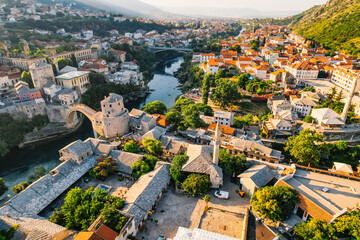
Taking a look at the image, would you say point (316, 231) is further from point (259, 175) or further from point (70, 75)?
point (70, 75)

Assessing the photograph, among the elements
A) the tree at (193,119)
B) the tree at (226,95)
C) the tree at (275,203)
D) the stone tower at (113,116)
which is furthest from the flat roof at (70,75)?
the tree at (275,203)

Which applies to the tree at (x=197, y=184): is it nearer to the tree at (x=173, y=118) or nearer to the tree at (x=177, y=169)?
the tree at (x=177, y=169)

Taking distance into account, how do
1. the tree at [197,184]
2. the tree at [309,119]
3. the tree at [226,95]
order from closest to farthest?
the tree at [197,184]
the tree at [309,119]
the tree at [226,95]

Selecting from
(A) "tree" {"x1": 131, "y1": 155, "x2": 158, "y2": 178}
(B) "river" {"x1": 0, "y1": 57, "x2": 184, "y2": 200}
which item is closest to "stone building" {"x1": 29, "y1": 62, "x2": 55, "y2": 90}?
(B) "river" {"x1": 0, "y1": 57, "x2": 184, "y2": 200}

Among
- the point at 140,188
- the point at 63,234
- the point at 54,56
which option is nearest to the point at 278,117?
the point at 140,188

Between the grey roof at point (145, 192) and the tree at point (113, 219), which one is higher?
the tree at point (113, 219)

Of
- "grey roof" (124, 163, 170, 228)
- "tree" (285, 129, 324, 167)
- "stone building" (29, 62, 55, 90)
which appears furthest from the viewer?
"stone building" (29, 62, 55, 90)

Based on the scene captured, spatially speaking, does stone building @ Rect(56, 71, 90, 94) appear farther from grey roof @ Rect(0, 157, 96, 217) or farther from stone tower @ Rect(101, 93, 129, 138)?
grey roof @ Rect(0, 157, 96, 217)
